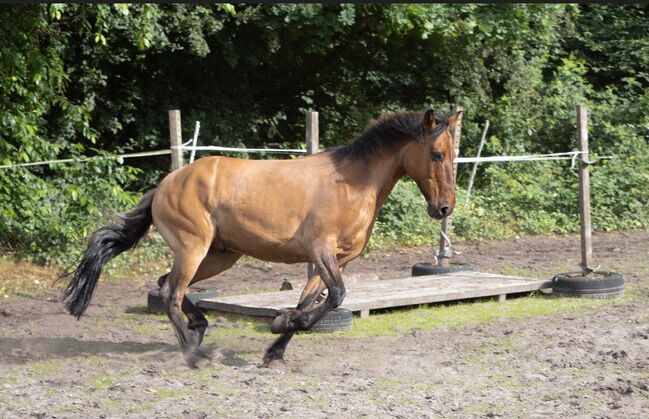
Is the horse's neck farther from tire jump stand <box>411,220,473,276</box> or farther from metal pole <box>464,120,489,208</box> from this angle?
metal pole <box>464,120,489,208</box>

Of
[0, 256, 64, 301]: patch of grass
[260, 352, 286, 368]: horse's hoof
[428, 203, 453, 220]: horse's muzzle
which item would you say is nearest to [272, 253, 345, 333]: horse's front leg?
[260, 352, 286, 368]: horse's hoof

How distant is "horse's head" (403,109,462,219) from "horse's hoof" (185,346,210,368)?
2016 mm

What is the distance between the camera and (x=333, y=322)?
8.38 m

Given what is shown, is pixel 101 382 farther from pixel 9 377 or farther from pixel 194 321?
pixel 194 321

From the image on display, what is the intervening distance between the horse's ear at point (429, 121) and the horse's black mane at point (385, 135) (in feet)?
0.27

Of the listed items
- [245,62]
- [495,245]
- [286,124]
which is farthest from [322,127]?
[495,245]

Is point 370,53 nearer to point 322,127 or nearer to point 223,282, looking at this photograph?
point 322,127

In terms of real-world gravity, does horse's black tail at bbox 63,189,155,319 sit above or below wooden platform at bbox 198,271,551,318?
above

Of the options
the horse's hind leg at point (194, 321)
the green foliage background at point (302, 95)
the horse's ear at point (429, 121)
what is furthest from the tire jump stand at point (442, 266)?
the horse's hind leg at point (194, 321)

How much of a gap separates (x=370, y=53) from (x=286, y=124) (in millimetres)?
1976

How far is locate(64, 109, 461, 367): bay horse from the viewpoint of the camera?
7.21 metres

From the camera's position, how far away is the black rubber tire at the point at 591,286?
1004 cm

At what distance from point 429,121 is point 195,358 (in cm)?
249

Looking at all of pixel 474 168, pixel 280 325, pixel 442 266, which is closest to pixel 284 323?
pixel 280 325
